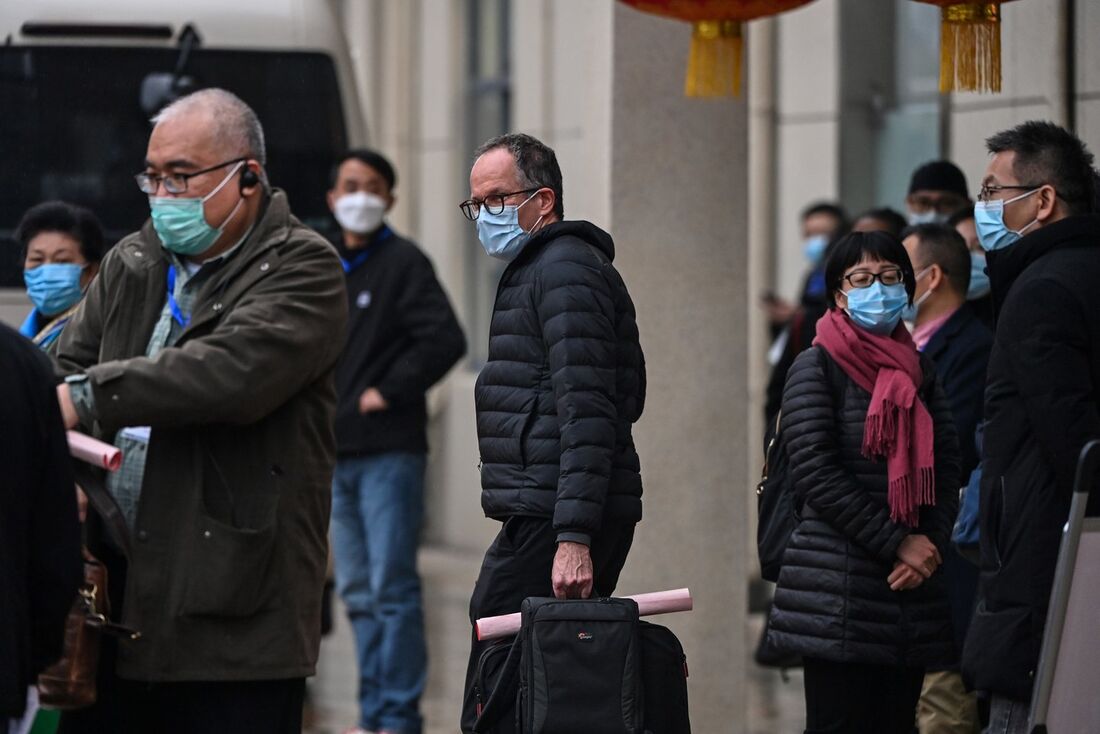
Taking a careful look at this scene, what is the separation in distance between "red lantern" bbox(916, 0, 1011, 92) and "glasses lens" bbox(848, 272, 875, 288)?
567 mm

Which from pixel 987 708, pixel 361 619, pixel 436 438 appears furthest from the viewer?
pixel 436 438

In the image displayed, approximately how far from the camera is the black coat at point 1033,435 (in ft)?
15.5

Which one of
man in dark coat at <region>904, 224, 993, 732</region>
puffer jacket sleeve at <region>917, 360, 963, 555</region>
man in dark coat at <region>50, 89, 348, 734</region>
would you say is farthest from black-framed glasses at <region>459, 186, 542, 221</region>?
man in dark coat at <region>904, 224, 993, 732</region>

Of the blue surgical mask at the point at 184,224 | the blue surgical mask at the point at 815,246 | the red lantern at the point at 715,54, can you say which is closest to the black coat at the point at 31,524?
the blue surgical mask at the point at 184,224

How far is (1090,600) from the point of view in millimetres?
4441

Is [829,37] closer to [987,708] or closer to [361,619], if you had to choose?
[361,619]

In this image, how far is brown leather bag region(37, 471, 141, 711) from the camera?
461cm

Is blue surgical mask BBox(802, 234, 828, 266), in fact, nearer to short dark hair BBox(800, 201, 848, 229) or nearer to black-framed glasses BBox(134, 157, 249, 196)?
short dark hair BBox(800, 201, 848, 229)

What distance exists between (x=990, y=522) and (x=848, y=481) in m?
0.55

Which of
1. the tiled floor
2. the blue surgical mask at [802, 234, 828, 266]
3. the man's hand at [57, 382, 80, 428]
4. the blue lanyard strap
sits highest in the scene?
the blue surgical mask at [802, 234, 828, 266]

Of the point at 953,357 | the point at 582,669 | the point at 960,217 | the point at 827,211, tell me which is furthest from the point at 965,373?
the point at 827,211

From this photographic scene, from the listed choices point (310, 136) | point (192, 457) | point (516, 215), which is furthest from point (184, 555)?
point (310, 136)

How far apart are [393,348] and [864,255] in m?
2.55

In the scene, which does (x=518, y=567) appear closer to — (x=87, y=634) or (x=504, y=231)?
(x=504, y=231)
